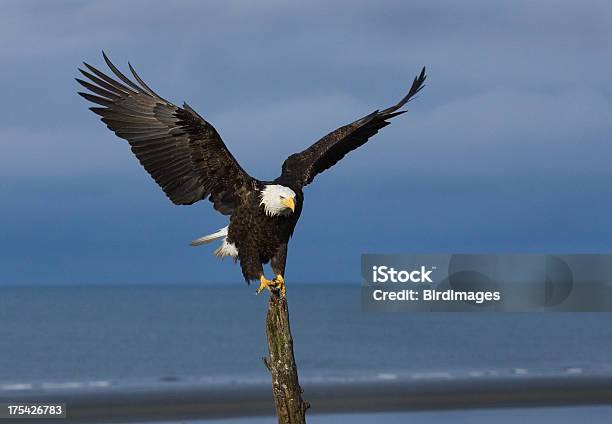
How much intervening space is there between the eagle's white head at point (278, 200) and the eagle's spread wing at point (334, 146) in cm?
64

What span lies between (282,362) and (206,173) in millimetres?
1882

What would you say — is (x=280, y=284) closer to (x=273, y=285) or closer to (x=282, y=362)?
(x=273, y=285)

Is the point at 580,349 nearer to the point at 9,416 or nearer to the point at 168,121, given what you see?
the point at 9,416

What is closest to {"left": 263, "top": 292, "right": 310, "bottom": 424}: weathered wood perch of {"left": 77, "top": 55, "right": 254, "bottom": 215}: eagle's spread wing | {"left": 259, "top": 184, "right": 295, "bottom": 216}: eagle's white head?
{"left": 259, "top": 184, "right": 295, "bottom": 216}: eagle's white head

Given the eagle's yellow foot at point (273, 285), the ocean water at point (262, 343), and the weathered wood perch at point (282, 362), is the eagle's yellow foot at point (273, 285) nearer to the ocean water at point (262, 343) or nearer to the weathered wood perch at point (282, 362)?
the weathered wood perch at point (282, 362)

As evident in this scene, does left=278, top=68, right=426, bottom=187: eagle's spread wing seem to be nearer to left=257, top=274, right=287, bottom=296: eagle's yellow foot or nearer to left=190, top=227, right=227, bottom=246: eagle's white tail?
left=190, top=227, right=227, bottom=246: eagle's white tail

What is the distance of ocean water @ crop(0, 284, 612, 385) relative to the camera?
108 feet

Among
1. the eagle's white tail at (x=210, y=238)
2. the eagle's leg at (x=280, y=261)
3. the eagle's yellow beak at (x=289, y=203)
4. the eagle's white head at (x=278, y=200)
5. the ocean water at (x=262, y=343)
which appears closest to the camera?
the eagle's yellow beak at (x=289, y=203)

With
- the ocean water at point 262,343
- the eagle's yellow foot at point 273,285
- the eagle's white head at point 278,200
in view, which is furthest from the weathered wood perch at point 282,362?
the ocean water at point 262,343

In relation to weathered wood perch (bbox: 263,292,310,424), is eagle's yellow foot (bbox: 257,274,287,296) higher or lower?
higher

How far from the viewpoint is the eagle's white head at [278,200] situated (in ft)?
30.0

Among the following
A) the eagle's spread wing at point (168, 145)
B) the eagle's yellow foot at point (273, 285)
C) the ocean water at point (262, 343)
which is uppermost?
the ocean water at point (262, 343)

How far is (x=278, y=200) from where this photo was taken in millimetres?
9188

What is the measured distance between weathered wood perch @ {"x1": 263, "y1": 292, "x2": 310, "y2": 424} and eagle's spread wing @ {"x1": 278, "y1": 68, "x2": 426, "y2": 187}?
4.54 feet
